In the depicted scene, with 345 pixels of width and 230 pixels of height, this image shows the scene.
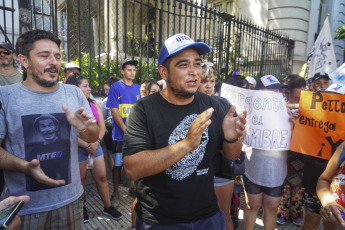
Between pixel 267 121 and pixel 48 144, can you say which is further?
pixel 267 121

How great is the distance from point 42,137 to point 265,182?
2334 mm

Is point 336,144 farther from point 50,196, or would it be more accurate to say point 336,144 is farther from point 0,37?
point 0,37

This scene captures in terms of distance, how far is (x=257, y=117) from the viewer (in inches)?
113

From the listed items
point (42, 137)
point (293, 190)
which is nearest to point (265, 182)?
point (293, 190)

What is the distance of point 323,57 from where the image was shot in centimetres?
784

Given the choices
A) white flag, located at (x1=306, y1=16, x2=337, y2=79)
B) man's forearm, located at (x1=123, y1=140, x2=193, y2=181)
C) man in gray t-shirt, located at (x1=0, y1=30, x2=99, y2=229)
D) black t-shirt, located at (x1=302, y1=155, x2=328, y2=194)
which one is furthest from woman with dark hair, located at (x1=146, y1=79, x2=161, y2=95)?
white flag, located at (x1=306, y1=16, x2=337, y2=79)

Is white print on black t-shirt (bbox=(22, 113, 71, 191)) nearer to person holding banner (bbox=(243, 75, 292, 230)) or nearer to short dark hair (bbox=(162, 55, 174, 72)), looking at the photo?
short dark hair (bbox=(162, 55, 174, 72))

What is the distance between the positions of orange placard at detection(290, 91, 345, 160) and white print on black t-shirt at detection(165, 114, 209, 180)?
1.65m

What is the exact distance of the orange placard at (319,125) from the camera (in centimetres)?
258

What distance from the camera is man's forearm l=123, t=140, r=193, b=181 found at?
1477 millimetres

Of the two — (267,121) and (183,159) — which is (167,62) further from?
(267,121)

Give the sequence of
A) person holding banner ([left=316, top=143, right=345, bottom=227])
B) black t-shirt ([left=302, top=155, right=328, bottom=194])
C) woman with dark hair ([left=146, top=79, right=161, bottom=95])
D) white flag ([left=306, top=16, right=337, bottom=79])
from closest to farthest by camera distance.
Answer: person holding banner ([left=316, top=143, right=345, bottom=227])
black t-shirt ([left=302, top=155, right=328, bottom=194])
woman with dark hair ([left=146, top=79, right=161, bottom=95])
white flag ([left=306, top=16, right=337, bottom=79])

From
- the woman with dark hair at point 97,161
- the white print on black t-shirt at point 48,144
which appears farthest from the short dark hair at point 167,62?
the woman with dark hair at point 97,161

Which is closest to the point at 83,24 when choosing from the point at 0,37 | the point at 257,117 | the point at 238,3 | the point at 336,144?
the point at 0,37
